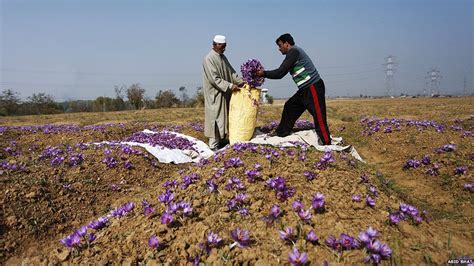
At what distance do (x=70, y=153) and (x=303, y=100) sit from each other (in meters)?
4.95

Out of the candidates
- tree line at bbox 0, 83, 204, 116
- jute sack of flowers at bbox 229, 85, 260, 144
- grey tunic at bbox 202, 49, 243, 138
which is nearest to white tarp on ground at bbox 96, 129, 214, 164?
grey tunic at bbox 202, 49, 243, 138

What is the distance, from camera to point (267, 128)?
8.55 meters

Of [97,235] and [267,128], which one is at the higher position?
[267,128]

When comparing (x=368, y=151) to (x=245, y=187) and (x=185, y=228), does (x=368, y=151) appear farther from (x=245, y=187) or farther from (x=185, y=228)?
(x=185, y=228)

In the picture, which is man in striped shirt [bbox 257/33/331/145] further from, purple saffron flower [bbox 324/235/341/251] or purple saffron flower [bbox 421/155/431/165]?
purple saffron flower [bbox 324/235/341/251]

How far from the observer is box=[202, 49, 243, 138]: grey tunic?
7293 millimetres

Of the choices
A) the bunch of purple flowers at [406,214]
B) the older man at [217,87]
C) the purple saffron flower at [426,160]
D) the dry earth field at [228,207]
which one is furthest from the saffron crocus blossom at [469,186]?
the older man at [217,87]

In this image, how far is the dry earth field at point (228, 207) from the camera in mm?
2561

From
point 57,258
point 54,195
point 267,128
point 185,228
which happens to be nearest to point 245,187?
point 185,228

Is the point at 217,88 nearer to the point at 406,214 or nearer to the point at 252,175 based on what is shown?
the point at 252,175

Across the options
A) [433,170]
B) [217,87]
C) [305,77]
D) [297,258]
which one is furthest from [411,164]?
[297,258]

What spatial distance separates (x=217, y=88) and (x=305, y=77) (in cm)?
220

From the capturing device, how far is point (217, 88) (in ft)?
24.7

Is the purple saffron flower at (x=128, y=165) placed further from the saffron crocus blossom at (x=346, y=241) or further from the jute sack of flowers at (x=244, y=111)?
the saffron crocus blossom at (x=346, y=241)
